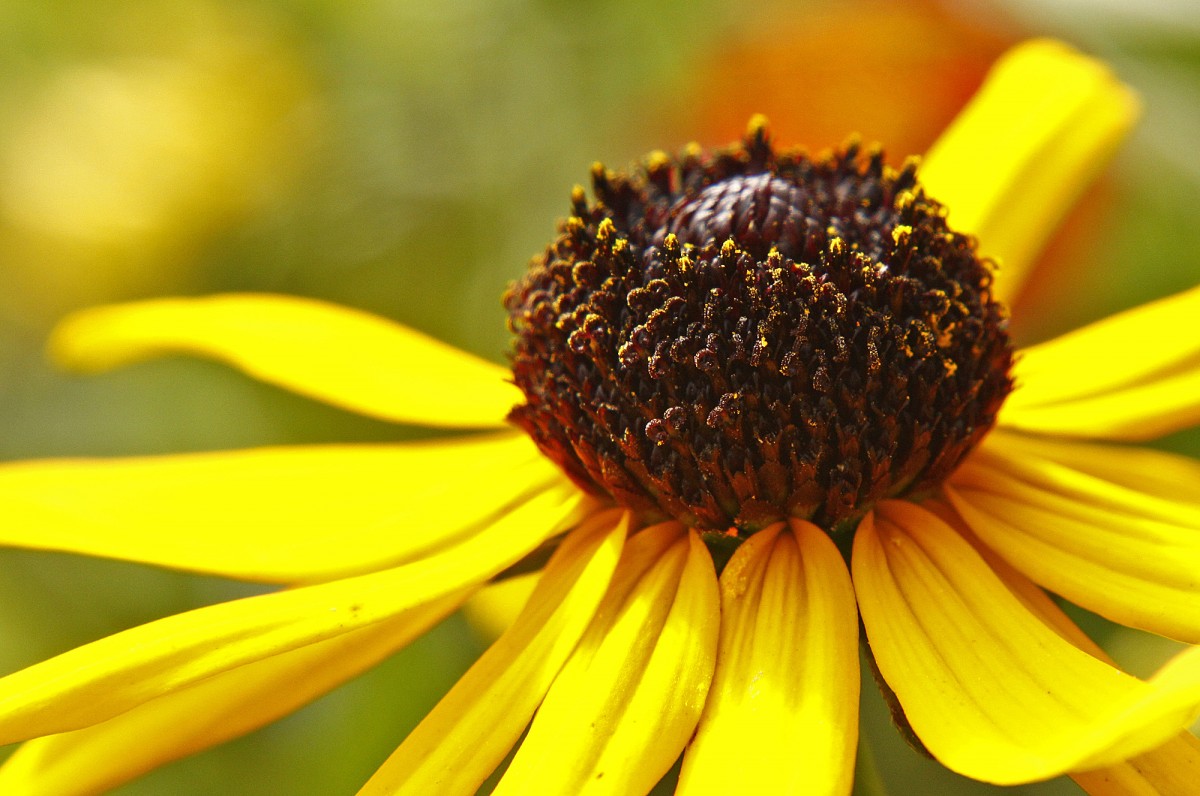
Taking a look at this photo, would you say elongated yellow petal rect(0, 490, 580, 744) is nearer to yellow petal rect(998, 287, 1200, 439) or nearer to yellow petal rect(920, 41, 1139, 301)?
yellow petal rect(998, 287, 1200, 439)

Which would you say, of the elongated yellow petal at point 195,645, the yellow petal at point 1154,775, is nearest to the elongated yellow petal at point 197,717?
the elongated yellow petal at point 195,645

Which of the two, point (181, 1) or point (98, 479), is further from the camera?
point (181, 1)

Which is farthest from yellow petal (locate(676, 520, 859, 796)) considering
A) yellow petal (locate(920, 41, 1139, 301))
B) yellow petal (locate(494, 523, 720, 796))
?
yellow petal (locate(920, 41, 1139, 301))

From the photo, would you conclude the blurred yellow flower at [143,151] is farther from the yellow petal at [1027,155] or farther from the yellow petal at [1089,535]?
the yellow petal at [1089,535]

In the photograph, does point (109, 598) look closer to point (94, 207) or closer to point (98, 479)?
point (98, 479)

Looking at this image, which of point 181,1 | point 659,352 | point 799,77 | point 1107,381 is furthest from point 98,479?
point 181,1

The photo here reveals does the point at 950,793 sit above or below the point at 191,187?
below

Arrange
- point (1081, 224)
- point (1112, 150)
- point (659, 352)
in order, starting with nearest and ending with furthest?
1. point (659, 352)
2. point (1112, 150)
3. point (1081, 224)
